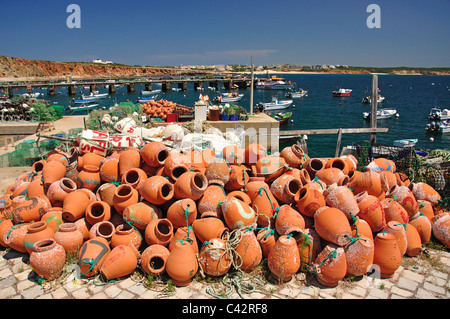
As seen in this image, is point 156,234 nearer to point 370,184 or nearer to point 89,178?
point 89,178

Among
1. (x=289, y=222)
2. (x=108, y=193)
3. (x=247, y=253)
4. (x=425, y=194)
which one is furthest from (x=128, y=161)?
(x=425, y=194)

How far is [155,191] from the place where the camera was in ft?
14.3

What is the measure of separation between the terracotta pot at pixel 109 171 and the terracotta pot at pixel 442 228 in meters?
5.05

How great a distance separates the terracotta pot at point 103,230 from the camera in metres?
4.12

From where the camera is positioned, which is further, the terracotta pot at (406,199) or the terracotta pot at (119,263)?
the terracotta pot at (406,199)

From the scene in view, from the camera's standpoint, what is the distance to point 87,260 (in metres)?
3.71

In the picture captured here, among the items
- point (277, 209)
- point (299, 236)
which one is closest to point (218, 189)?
point (277, 209)

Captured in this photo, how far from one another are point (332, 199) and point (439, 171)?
2974mm

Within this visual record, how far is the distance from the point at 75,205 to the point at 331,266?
3.60 m

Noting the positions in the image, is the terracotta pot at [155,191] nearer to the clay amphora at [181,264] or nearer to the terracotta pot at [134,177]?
the terracotta pot at [134,177]

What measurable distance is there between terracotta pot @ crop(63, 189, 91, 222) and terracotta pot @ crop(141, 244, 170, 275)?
4.48 feet

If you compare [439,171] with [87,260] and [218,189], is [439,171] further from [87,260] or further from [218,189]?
[87,260]

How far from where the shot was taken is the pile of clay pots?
372 cm

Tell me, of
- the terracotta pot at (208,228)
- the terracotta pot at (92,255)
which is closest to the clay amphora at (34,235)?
the terracotta pot at (92,255)
